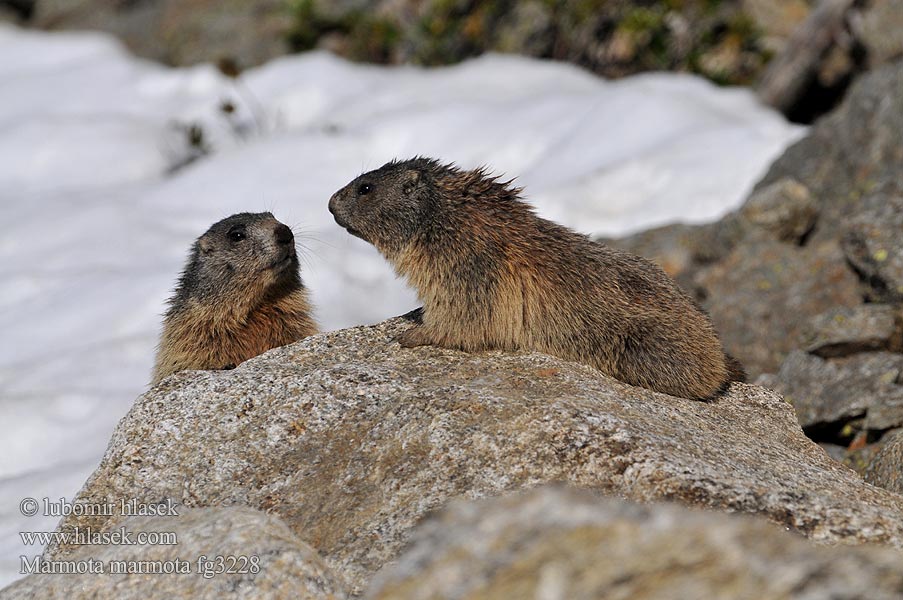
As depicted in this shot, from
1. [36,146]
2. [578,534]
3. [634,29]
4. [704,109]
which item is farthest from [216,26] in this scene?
[578,534]

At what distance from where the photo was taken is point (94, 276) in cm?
1566

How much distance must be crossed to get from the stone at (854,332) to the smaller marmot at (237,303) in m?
4.87

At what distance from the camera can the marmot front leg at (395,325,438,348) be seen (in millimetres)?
7695

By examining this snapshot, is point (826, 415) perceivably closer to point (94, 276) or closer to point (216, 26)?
point (94, 276)

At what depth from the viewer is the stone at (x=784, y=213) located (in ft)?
41.8

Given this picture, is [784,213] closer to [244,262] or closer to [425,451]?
[244,262]

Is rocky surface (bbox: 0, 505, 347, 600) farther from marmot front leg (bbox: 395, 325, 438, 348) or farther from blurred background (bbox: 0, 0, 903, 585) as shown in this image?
blurred background (bbox: 0, 0, 903, 585)

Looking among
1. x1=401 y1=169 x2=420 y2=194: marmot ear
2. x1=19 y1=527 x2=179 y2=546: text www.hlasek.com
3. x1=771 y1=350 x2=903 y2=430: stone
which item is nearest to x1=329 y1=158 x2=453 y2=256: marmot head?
x1=401 y1=169 x2=420 y2=194: marmot ear

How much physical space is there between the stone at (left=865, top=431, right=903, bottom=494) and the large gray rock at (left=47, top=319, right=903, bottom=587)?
0.64 metres

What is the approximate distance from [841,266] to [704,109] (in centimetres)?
721

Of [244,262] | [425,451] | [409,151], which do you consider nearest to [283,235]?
[244,262]

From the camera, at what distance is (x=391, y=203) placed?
8438 millimetres

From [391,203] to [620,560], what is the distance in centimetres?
559

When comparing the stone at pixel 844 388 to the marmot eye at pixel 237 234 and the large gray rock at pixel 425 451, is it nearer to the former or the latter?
the large gray rock at pixel 425 451
